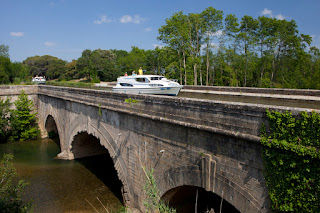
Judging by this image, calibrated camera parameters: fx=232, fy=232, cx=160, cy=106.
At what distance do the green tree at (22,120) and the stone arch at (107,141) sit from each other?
40.9ft

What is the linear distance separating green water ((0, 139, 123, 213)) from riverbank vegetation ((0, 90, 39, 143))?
280 centimetres

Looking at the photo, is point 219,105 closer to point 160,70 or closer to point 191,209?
point 191,209

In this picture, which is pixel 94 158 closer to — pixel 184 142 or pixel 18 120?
pixel 18 120

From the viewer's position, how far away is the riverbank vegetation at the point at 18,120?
2606 cm

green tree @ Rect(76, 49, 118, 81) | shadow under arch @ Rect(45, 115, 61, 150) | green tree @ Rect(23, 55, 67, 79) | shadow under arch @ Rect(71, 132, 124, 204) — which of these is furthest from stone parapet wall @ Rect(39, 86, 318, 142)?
green tree @ Rect(23, 55, 67, 79)

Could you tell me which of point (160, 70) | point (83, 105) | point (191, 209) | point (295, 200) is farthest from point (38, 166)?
point (160, 70)

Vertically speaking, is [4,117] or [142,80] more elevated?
[142,80]

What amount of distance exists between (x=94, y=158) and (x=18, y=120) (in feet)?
36.8

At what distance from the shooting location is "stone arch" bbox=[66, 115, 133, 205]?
37.2 feet

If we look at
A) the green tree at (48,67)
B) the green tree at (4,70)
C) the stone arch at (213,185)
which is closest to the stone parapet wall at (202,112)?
the stone arch at (213,185)

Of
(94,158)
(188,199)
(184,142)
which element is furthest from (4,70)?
(184,142)

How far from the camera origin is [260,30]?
28062mm

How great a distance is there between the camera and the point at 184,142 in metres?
7.81

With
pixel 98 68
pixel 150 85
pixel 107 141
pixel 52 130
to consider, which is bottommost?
pixel 52 130
